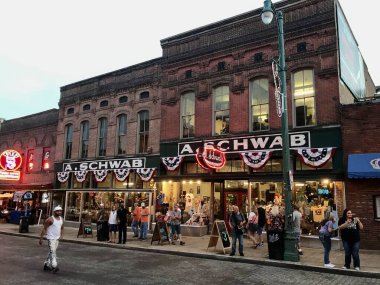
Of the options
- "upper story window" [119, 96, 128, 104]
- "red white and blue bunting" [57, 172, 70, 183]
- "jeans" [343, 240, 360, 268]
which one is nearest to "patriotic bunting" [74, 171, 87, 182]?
"red white and blue bunting" [57, 172, 70, 183]

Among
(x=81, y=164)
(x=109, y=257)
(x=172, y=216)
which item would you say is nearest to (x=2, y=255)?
(x=109, y=257)

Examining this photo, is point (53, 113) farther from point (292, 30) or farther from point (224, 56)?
point (292, 30)

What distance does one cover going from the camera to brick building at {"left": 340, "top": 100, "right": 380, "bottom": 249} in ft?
44.9

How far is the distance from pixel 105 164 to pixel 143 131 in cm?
364

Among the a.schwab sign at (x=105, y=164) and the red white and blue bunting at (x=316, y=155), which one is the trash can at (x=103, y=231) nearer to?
the a.schwab sign at (x=105, y=164)

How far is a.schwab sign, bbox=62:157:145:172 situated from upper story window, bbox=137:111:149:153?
0.85 metres

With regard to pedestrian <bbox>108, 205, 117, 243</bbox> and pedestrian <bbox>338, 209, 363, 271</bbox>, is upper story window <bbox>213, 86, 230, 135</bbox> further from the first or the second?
pedestrian <bbox>338, 209, 363, 271</bbox>

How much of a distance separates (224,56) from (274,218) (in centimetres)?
1035

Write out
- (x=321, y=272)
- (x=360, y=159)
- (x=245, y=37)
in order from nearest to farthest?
(x=321, y=272) < (x=360, y=159) < (x=245, y=37)

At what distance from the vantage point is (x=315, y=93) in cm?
1597

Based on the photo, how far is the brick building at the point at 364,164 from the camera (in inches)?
539

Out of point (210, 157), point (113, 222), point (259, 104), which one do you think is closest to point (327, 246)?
point (210, 157)

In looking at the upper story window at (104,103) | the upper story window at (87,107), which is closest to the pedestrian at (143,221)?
the upper story window at (104,103)

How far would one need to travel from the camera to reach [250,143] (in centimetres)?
1725
